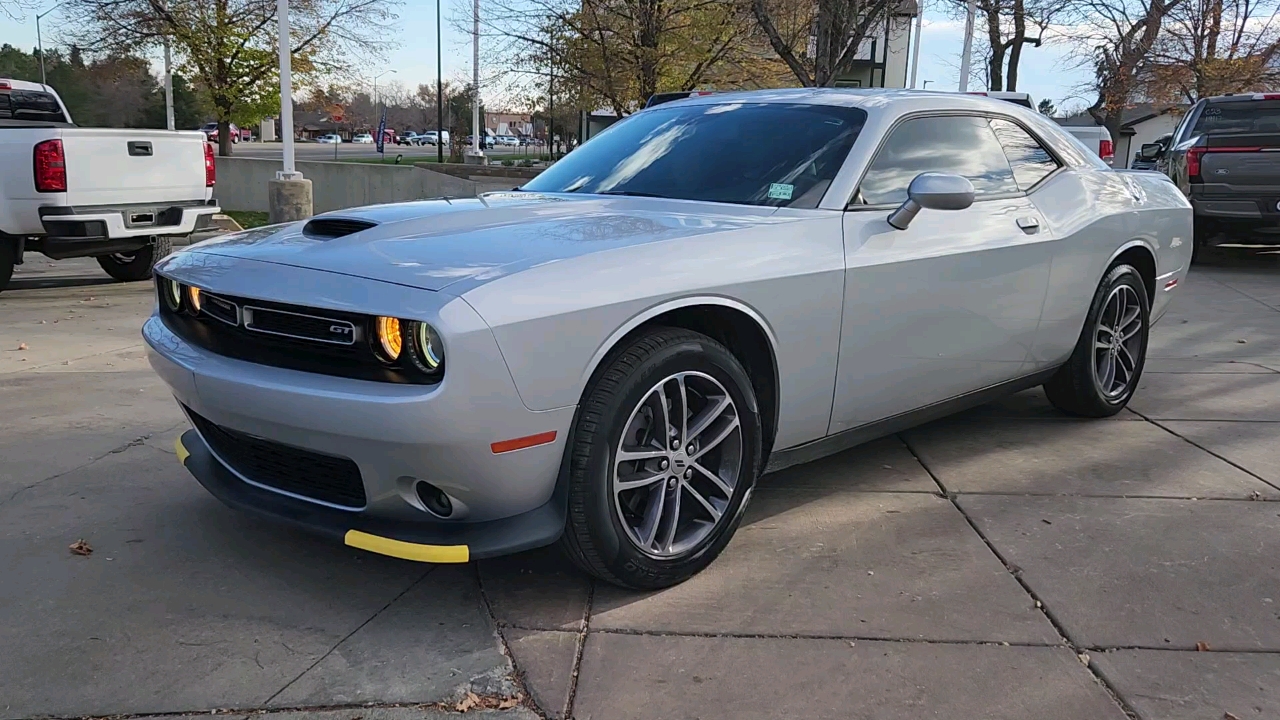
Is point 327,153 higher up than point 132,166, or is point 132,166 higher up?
point 132,166

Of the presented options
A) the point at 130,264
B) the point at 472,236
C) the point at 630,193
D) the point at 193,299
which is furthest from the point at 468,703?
the point at 130,264

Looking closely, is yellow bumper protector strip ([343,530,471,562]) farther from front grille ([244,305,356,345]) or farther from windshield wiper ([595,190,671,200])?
windshield wiper ([595,190,671,200])

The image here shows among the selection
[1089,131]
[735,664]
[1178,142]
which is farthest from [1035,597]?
[1089,131]

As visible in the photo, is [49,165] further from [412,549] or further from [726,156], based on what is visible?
[412,549]

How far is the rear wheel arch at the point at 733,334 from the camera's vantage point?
2.88m

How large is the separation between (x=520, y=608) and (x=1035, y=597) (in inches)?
61.3

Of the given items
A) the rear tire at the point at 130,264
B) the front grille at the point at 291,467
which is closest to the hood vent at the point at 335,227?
the front grille at the point at 291,467

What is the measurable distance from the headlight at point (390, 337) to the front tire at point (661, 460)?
0.53m

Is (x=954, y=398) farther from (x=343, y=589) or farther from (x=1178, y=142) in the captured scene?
(x=1178, y=142)

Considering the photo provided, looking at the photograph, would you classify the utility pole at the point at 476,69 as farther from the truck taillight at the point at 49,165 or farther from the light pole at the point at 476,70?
the truck taillight at the point at 49,165

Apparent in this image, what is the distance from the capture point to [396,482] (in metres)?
2.70

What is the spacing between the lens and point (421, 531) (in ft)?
9.11

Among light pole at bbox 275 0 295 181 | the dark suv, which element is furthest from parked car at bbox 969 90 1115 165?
light pole at bbox 275 0 295 181

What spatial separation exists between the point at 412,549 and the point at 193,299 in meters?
1.15
